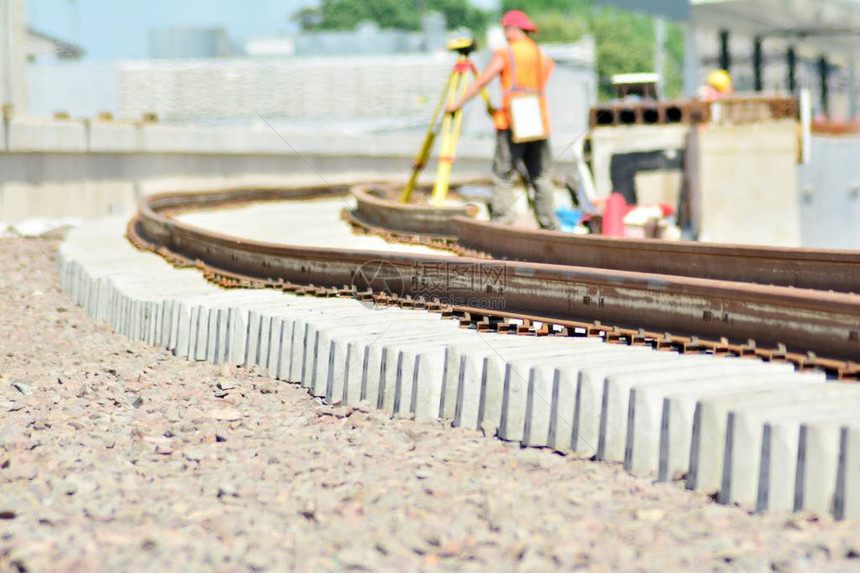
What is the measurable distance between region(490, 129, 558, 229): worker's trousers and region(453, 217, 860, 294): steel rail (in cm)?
165

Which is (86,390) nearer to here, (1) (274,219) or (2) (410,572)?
(2) (410,572)

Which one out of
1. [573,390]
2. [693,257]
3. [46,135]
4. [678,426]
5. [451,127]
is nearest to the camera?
[678,426]

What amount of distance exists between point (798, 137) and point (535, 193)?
6.68 metres

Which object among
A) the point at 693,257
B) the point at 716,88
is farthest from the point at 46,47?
the point at 693,257

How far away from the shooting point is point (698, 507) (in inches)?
138

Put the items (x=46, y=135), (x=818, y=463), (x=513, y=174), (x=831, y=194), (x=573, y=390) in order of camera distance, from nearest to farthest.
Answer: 1. (x=818, y=463)
2. (x=573, y=390)
3. (x=513, y=174)
4. (x=46, y=135)
5. (x=831, y=194)

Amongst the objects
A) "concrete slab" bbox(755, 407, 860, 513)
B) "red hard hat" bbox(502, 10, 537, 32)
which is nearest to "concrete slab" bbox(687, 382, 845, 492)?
"concrete slab" bbox(755, 407, 860, 513)

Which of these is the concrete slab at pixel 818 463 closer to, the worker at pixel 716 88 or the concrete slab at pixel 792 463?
the concrete slab at pixel 792 463

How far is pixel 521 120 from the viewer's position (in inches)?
404

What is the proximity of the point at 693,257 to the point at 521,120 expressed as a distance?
384 centimetres

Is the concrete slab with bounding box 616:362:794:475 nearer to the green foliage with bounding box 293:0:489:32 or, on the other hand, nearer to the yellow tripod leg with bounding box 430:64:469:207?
the yellow tripod leg with bounding box 430:64:469:207

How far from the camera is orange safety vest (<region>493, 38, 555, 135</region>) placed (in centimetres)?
1038

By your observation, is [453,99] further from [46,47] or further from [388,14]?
[388,14]

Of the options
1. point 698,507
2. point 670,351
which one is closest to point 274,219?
point 670,351
